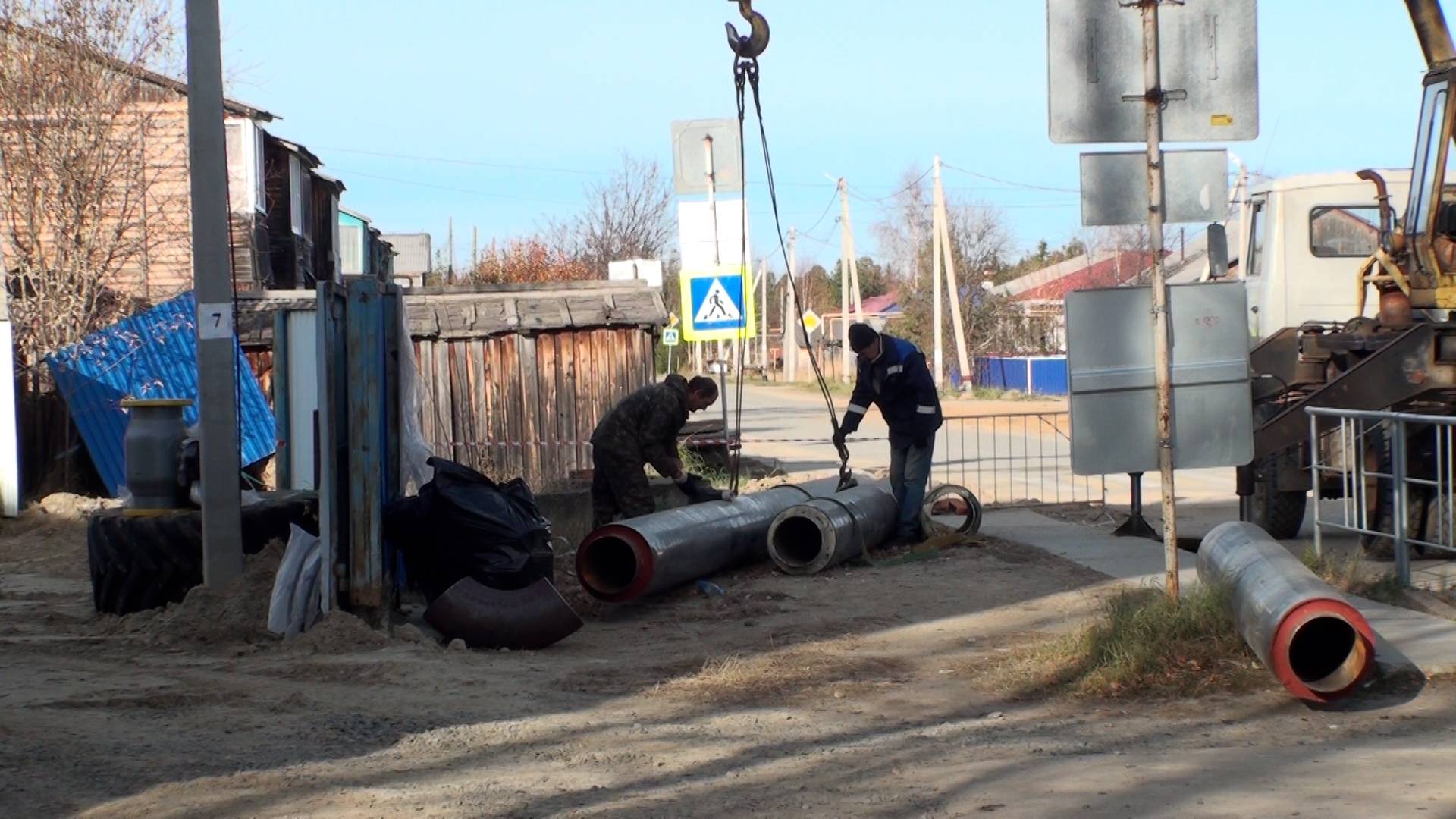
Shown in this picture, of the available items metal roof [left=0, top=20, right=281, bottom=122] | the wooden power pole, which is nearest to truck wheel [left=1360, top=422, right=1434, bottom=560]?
the wooden power pole

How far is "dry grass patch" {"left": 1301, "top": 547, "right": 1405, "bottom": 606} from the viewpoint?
322 inches

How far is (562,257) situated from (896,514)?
41351 mm

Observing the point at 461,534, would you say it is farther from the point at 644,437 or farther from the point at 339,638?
the point at 644,437

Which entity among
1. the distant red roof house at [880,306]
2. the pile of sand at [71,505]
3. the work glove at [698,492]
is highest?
the distant red roof house at [880,306]

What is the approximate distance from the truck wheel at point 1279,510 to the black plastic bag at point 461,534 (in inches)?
245

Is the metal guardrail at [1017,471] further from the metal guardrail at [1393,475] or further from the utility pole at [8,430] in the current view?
the utility pole at [8,430]

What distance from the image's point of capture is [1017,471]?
19.6 m

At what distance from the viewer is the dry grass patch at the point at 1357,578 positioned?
8172 mm

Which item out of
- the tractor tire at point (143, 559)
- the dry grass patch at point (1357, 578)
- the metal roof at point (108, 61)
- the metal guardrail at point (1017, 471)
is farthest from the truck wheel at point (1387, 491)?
the metal roof at point (108, 61)

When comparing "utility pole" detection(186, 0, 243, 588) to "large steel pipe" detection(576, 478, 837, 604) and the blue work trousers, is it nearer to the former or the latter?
"large steel pipe" detection(576, 478, 837, 604)

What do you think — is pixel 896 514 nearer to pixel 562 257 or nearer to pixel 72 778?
pixel 72 778

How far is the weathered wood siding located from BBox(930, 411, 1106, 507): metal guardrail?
425 centimetres

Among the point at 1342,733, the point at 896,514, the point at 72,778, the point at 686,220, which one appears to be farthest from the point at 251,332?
the point at 1342,733

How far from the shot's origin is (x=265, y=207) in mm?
25078
